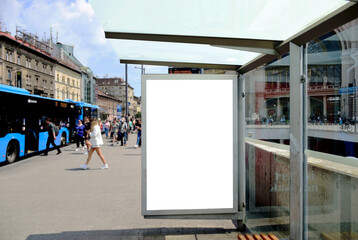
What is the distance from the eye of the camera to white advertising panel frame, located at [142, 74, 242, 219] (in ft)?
12.4

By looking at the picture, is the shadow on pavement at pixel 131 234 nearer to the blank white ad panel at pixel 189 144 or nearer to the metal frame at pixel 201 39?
the blank white ad panel at pixel 189 144

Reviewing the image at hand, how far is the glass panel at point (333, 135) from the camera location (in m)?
2.18

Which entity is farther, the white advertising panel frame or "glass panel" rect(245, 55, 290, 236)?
the white advertising panel frame

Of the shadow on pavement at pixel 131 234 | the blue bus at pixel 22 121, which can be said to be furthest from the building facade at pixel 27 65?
the shadow on pavement at pixel 131 234

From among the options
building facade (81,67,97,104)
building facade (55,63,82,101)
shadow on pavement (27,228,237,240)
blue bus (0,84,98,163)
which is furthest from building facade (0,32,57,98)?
shadow on pavement (27,228,237,240)

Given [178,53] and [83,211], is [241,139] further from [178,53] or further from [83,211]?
[83,211]

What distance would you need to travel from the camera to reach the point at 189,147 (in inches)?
151

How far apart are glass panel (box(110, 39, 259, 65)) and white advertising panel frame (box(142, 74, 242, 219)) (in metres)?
0.30

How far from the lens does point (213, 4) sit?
2375 millimetres

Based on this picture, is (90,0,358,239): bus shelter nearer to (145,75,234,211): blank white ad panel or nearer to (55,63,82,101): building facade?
(145,75,234,211): blank white ad panel

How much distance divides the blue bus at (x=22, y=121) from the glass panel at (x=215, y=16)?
33.0 ft

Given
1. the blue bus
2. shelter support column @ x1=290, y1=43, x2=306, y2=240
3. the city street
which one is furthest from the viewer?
the blue bus

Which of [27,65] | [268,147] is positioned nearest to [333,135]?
[268,147]

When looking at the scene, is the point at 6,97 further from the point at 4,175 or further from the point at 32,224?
the point at 32,224
